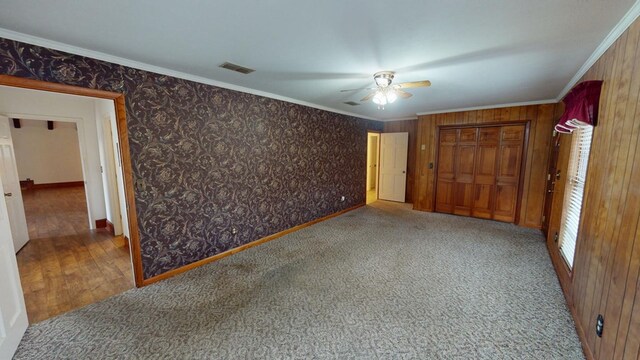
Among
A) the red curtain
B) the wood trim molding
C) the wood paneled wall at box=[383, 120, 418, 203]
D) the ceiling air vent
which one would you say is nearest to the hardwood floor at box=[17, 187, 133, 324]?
the ceiling air vent

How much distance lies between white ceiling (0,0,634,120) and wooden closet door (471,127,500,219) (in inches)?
79.2

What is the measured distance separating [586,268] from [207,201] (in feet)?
12.5

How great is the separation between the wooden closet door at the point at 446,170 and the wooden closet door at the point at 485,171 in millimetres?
451

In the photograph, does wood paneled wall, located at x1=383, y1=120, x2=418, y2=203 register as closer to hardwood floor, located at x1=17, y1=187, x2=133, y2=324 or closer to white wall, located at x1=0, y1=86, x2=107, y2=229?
hardwood floor, located at x1=17, y1=187, x2=133, y2=324

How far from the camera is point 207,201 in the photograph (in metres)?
3.14

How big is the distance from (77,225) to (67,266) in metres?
2.12

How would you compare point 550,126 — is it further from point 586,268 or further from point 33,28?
point 33,28

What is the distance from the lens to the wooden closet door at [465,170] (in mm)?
5148

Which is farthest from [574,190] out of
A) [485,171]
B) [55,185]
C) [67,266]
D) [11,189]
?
[55,185]

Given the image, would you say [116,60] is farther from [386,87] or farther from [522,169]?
[522,169]

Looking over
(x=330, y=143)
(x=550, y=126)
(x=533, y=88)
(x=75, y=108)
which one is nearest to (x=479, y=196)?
(x=550, y=126)

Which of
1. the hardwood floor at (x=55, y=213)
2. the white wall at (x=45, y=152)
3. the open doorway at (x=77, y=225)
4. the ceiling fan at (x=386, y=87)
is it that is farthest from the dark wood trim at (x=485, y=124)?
the white wall at (x=45, y=152)

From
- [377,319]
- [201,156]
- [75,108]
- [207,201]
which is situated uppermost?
[75,108]

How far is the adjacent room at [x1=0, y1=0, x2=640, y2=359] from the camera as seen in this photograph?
165 centimetres
